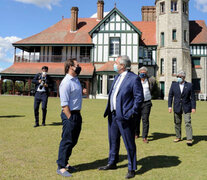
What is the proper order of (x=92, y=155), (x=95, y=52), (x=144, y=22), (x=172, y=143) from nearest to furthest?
(x=92, y=155) < (x=172, y=143) < (x=95, y=52) < (x=144, y=22)

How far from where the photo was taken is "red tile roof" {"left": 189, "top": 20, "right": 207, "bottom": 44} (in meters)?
28.6

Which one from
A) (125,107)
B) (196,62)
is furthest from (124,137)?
(196,62)

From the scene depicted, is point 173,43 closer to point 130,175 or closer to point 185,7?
point 185,7

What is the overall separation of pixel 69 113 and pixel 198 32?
30426 mm

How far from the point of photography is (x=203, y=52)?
28.8 metres

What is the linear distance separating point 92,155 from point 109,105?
4.05ft

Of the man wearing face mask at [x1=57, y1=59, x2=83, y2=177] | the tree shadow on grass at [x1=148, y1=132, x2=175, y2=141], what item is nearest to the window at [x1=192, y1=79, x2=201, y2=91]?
the tree shadow on grass at [x1=148, y1=132, x2=175, y2=141]

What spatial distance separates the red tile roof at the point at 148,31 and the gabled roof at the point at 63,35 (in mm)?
6473

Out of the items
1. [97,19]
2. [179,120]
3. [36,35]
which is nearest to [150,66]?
[97,19]

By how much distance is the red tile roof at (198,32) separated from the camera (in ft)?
93.9

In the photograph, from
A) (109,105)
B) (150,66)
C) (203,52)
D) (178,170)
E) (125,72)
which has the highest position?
(203,52)

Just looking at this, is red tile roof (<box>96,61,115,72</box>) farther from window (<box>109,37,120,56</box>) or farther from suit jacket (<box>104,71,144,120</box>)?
suit jacket (<box>104,71,144,120</box>)

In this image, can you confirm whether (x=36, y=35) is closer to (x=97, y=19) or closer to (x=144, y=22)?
(x=97, y=19)

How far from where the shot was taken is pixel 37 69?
2659 centimetres
